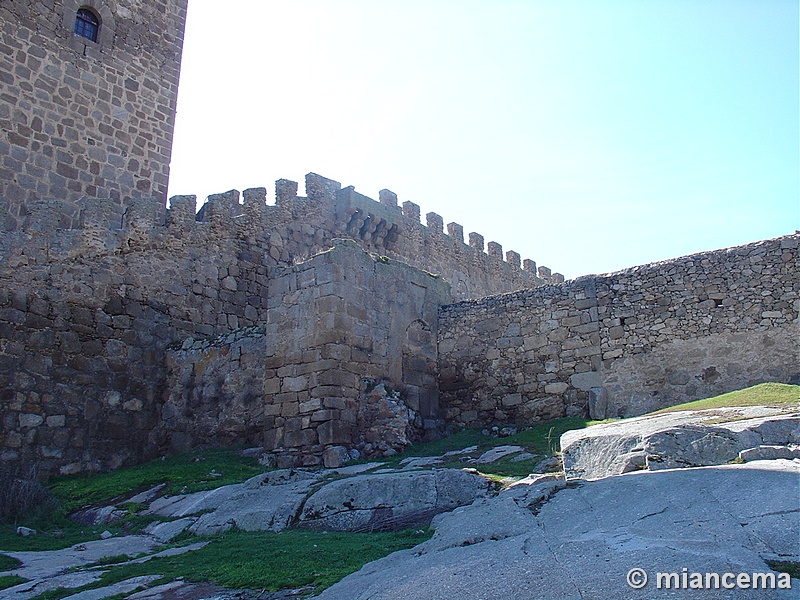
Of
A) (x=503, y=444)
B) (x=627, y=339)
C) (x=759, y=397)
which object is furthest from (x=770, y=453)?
(x=627, y=339)

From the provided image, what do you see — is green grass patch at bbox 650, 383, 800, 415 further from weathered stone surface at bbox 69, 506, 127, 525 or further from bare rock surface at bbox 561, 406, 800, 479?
weathered stone surface at bbox 69, 506, 127, 525

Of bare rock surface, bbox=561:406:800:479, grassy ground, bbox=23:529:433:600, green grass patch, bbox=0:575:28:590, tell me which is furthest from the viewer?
bare rock surface, bbox=561:406:800:479

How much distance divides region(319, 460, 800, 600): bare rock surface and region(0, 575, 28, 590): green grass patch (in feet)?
8.72

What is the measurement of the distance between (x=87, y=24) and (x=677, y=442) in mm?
16819

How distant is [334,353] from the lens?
11.4m

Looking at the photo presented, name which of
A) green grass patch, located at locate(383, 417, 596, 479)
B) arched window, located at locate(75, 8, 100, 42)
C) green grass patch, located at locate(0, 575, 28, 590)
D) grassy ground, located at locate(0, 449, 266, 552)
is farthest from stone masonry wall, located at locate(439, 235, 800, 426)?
arched window, located at locate(75, 8, 100, 42)

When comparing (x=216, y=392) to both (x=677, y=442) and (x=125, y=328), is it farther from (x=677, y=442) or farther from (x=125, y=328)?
(x=677, y=442)

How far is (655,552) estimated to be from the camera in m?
4.58

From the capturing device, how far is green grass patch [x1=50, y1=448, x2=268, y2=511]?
10172 mm

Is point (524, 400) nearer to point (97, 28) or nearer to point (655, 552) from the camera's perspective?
point (655, 552)

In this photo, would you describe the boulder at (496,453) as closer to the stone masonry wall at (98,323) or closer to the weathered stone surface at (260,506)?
the weathered stone surface at (260,506)

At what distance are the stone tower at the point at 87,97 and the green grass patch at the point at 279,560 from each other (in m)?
11.5

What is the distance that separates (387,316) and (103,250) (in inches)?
208

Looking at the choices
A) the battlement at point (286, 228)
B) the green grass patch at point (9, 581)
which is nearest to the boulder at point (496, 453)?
the green grass patch at point (9, 581)
